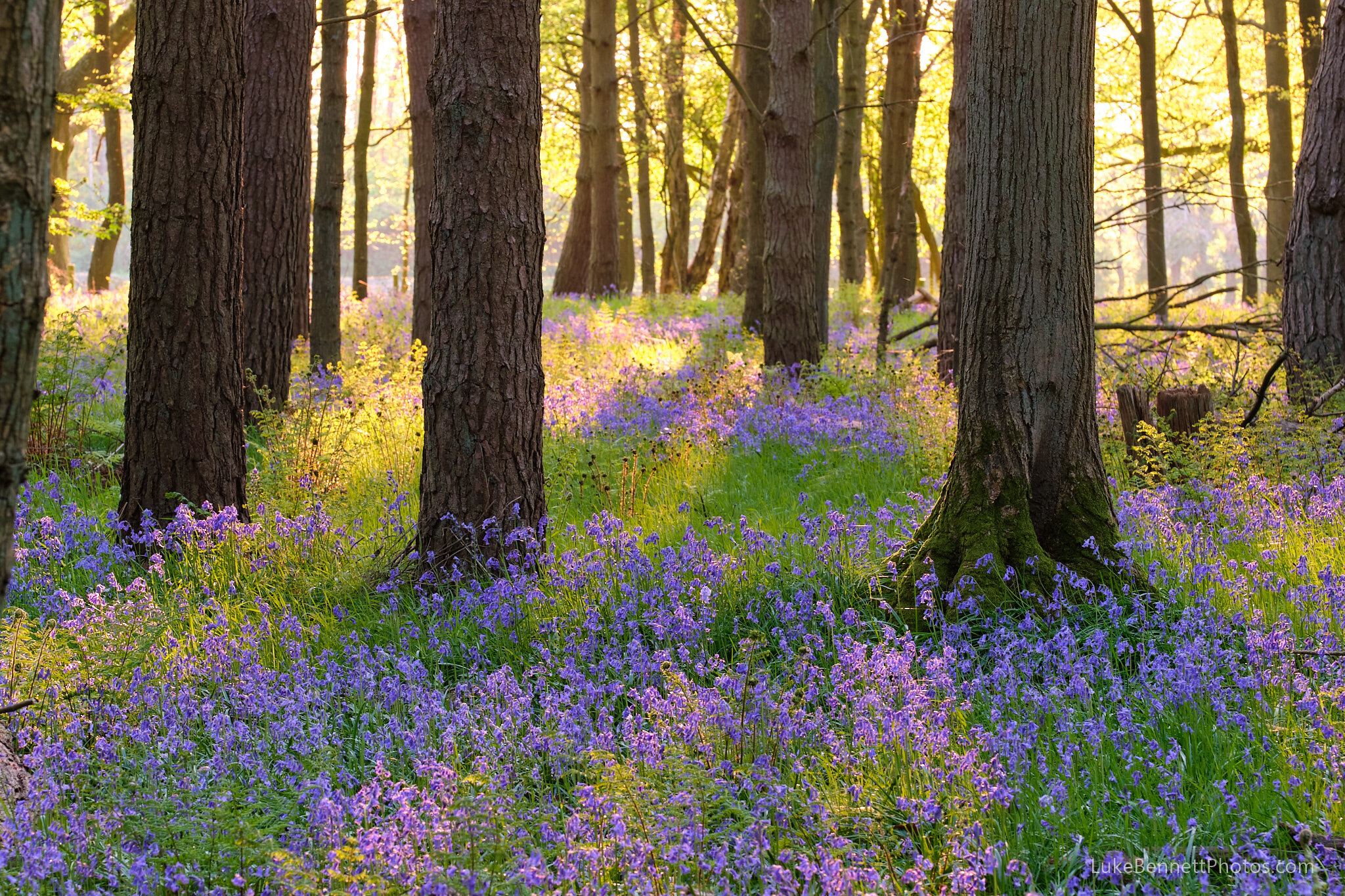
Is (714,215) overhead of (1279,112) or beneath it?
overhead

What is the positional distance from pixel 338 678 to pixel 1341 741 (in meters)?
3.60

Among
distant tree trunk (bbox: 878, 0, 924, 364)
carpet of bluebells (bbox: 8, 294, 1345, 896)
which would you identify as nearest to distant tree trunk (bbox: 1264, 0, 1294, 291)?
distant tree trunk (bbox: 878, 0, 924, 364)

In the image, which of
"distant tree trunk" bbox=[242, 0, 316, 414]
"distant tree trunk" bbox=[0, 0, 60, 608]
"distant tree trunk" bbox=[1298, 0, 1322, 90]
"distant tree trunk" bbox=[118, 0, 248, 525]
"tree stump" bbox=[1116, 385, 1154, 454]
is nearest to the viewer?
"distant tree trunk" bbox=[0, 0, 60, 608]

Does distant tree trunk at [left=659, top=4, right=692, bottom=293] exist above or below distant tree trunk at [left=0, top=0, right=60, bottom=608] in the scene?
above

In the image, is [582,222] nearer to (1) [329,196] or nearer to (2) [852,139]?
(2) [852,139]

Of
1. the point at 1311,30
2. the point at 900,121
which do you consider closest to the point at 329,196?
the point at 900,121

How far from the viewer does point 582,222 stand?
20.6 metres

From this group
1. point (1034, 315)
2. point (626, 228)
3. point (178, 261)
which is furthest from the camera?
point (626, 228)

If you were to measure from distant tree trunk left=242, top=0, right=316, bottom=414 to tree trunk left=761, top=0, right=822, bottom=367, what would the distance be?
16.0 ft

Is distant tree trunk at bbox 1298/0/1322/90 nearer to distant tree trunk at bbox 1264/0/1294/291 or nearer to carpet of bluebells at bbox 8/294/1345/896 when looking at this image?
distant tree trunk at bbox 1264/0/1294/291

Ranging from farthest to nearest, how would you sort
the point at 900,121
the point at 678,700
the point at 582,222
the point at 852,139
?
the point at 582,222 < the point at 852,139 < the point at 900,121 < the point at 678,700

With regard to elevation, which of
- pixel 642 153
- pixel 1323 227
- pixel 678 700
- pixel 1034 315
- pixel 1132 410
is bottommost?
pixel 678 700

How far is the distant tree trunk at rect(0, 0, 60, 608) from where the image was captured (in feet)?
6.85

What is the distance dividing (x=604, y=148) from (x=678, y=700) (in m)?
16.8
